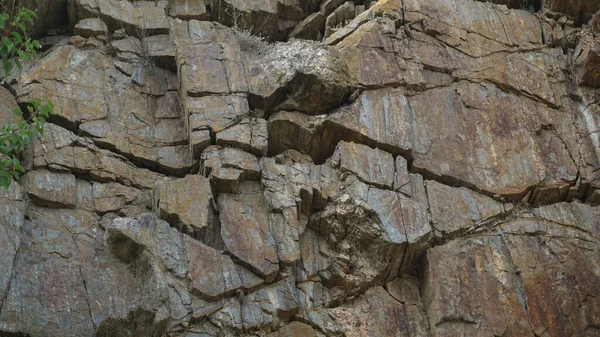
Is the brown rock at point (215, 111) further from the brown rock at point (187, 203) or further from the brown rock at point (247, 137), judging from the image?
the brown rock at point (187, 203)

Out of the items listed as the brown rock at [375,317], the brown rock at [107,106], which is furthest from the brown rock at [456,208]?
the brown rock at [107,106]

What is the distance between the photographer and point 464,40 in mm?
14320

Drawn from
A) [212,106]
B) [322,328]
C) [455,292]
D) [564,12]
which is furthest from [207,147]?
[564,12]

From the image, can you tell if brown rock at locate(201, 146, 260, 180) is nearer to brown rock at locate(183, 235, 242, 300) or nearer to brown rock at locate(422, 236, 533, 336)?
brown rock at locate(183, 235, 242, 300)

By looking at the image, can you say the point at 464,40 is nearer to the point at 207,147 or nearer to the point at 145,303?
the point at 207,147

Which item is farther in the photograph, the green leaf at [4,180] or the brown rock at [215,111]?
the brown rock at [215,111]

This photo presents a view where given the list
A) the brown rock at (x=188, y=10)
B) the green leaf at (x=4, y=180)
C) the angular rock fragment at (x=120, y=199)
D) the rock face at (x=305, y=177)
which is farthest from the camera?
the brown rock at (x=188, y=10)

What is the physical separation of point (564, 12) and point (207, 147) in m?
7.17

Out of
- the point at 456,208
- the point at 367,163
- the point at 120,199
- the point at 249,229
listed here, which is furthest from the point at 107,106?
the point at 456,208

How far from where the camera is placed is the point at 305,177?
12000 mm

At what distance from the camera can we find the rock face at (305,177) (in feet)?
35.3

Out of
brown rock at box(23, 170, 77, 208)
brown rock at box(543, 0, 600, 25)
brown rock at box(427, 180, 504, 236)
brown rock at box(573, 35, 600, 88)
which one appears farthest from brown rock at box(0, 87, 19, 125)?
brown rock at box(543, 0, 600, 25)

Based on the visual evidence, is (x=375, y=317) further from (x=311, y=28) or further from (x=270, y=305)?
(x=311, y=28)

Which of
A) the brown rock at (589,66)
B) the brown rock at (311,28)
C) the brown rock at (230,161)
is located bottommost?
the brown rock at (230,161)
